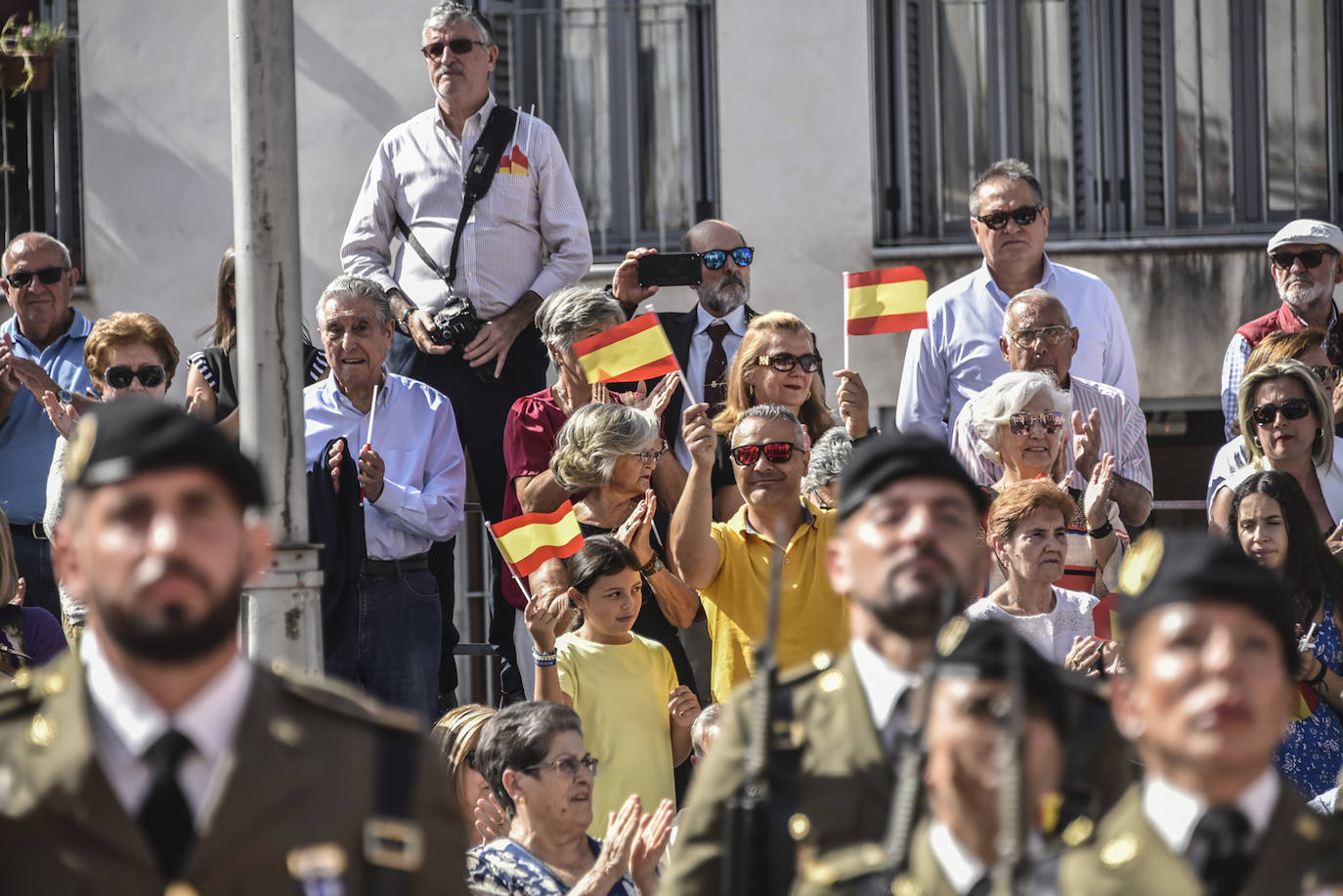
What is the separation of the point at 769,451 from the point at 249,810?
11.3 feet

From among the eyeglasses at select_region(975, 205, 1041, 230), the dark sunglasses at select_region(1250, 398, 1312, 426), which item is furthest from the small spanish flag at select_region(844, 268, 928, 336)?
the dark sunglasses at select_region(1250, 398, 1312, 426)

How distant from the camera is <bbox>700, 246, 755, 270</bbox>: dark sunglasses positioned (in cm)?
785

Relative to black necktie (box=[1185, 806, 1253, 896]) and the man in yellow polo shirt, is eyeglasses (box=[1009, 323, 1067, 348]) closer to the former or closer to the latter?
the man in yellow polo shirt

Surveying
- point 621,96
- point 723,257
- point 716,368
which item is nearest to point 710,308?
point 723,257

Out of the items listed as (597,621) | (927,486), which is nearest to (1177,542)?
(927,486)

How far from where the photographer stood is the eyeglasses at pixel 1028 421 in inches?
257

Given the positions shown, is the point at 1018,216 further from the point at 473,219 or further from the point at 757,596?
the point at 757,596

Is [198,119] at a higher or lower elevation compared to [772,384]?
higher

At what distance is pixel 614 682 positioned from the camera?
6109 mm

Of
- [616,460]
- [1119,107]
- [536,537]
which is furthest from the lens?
[1119,107]

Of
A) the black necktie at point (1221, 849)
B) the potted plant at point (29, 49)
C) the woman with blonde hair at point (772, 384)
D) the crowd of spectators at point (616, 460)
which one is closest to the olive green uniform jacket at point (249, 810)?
the black necktie at point (1221, 849)

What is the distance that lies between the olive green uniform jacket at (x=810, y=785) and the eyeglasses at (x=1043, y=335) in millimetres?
3957

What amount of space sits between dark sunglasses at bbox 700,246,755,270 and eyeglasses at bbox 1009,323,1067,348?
1324 mm

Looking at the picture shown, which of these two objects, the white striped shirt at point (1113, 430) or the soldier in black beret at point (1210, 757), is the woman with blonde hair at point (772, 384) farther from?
the soldier in black beret at point (1210, 757)
